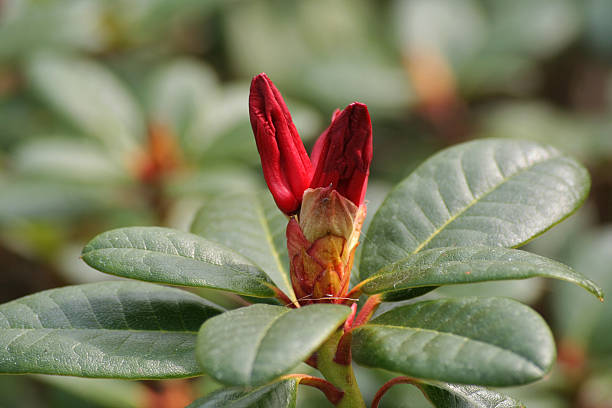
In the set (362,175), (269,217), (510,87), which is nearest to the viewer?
(362,175)

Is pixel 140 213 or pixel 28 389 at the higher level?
pixel 140 213

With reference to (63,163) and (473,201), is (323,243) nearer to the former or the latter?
(473,201)

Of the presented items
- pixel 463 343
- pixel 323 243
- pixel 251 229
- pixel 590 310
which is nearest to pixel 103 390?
pixel 251 229

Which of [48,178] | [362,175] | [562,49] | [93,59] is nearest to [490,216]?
[362,175]

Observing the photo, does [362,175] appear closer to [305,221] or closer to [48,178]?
[305,221]

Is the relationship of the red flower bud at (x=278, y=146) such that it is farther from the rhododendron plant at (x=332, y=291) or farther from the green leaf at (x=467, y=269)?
the green leaf at (x=467, y=269)
